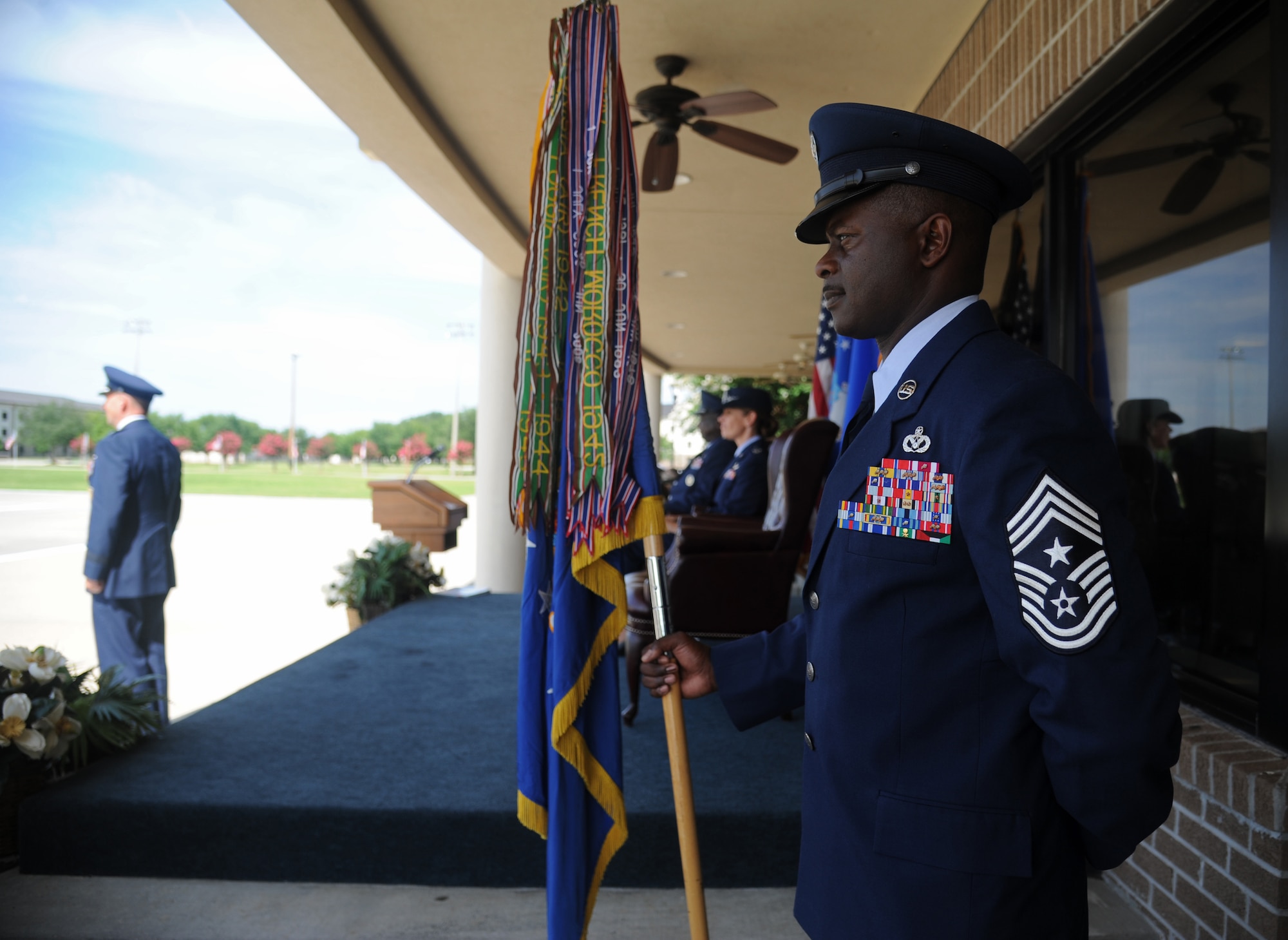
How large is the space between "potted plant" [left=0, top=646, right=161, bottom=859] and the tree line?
1.89 meters

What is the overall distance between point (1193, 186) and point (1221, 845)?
162 cm

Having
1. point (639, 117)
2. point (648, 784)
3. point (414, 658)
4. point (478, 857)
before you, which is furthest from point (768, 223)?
point (478, 857)

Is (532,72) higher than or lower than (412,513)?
higher

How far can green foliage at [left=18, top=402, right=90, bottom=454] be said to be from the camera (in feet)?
14.4

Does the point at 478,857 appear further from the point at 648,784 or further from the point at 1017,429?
the point at 1017,429

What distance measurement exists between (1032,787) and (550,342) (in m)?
1.29

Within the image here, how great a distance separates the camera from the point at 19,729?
2418mm

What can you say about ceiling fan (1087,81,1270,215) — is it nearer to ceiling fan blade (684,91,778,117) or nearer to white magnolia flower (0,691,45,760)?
ceiling fan blade (684,91,778,117)

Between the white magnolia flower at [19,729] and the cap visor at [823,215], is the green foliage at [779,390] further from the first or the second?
the cap visor at [823,215]

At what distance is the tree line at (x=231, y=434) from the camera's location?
455 centimetres

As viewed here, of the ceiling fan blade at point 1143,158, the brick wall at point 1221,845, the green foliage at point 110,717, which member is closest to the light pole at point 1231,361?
the ceiling fan blade at point 1143,158

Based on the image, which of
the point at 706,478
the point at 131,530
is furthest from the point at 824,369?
the point at 131,530

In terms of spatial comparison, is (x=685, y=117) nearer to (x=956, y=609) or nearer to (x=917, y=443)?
(x=917, y=443)

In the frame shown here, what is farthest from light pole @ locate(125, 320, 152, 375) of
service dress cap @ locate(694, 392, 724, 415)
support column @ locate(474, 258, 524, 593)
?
service dress cap @ locate(694, 392, 724, 415)
